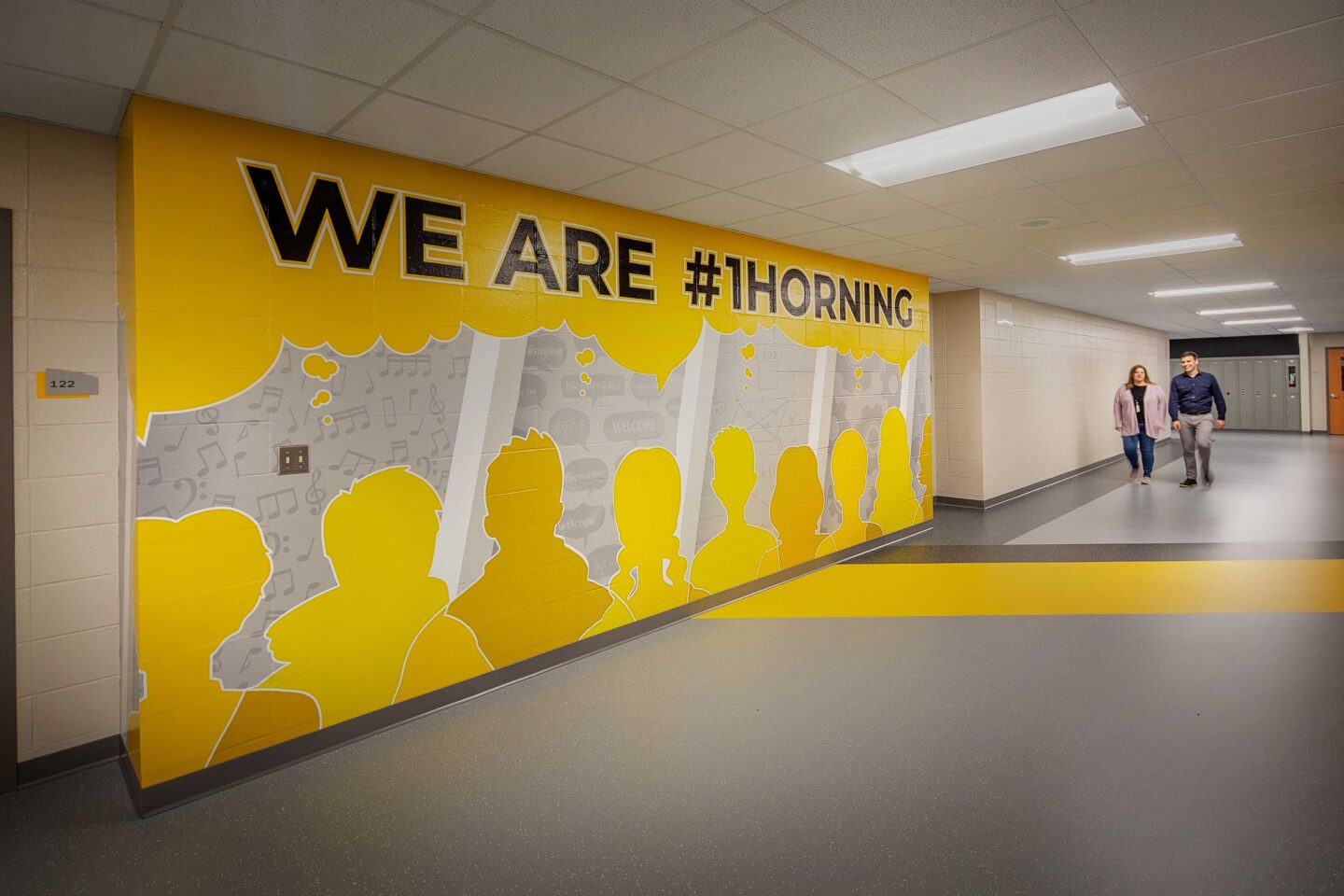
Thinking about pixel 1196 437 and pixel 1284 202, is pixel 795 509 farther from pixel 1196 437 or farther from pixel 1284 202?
pixel 1196 437

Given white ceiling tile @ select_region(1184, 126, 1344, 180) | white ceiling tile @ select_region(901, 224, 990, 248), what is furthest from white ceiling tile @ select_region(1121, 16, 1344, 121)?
white ceiling tile @ select_region(901, 224, 990, 248)

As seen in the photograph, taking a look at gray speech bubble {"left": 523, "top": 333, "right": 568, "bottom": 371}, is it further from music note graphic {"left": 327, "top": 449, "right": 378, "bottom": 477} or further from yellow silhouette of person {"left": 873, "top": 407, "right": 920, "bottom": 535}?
yellow silhouette of person {"left": 873, "top": 407, "right": 920, "bottom": 535}

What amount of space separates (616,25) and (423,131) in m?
1.20

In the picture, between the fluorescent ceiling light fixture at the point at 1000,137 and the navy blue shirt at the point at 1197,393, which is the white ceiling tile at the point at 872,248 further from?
the navy blue shirt at the point at 1197,393

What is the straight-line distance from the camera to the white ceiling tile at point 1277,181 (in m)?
3.83

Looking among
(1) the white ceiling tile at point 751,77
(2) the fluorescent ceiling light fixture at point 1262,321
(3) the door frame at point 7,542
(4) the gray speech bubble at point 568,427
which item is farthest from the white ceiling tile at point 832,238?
(2) the fluorescent ceiling light fixture at point 1262,321

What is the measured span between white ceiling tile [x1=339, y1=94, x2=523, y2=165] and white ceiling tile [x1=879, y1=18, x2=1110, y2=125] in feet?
5.62

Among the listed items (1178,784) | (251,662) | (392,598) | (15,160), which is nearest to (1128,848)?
(1178,784)

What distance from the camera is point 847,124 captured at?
312 cm

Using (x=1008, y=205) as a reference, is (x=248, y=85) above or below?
below

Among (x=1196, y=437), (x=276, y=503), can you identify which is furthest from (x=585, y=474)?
(x=1196, y=437)

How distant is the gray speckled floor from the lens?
2264mm

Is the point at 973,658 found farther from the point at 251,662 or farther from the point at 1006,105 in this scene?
the point at 251,662

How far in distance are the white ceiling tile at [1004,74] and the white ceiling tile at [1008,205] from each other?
1.39 metres
